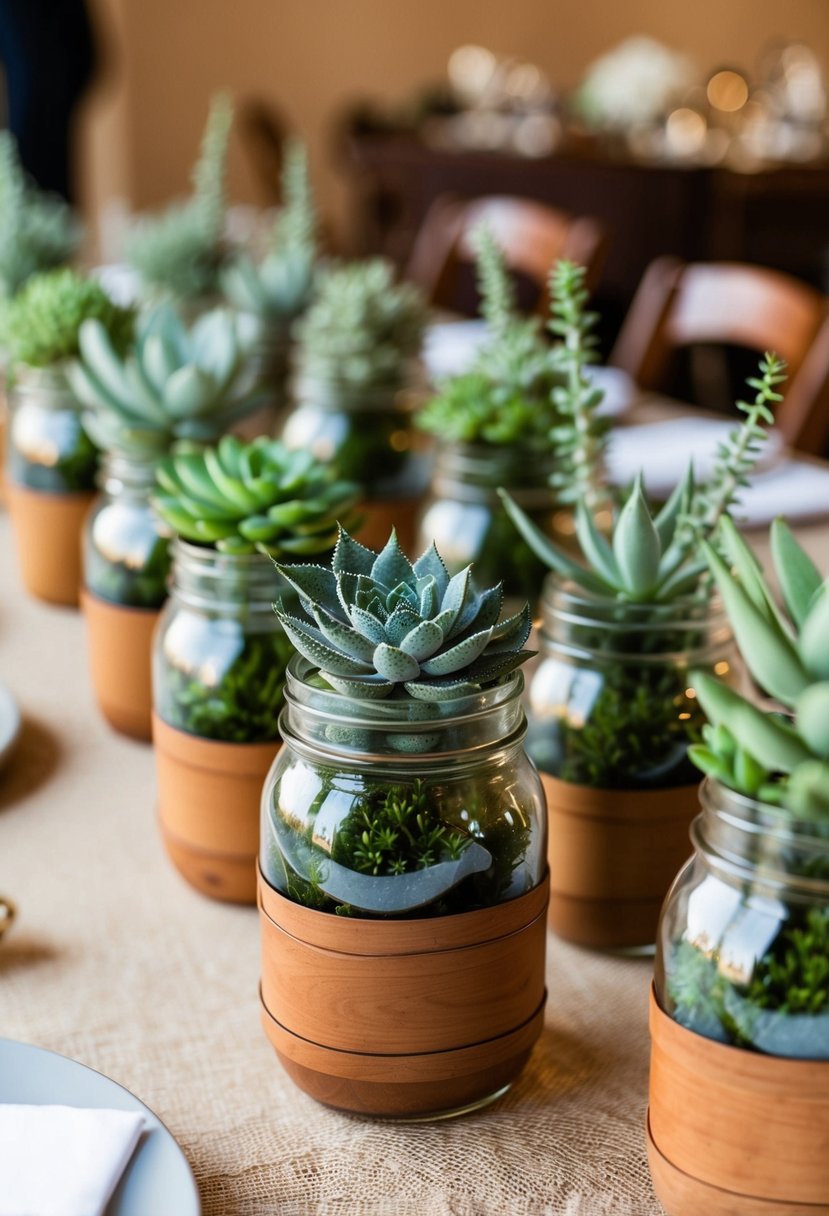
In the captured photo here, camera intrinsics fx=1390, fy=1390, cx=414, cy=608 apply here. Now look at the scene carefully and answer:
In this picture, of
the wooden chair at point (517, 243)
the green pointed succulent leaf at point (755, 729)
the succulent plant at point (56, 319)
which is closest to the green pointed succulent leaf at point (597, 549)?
the green pointed succulent leaf at point (755, 729)

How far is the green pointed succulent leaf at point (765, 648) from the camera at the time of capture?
0.45 m

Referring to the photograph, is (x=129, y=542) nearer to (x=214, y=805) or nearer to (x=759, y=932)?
(x=214, y=805)

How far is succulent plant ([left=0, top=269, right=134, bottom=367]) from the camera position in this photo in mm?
1136

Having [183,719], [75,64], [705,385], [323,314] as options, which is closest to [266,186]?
[75,64]

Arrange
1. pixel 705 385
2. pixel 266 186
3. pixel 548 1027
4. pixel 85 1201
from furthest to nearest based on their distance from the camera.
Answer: pixel 266 186, pixel 705 385, pixel 548 1027, pixel 85 1201

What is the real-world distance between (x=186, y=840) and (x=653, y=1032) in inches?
12.4

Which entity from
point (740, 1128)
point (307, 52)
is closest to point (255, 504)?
point (740, 1128)

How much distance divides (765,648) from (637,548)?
192 millimetres

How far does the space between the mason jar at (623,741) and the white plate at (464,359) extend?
3.01ft

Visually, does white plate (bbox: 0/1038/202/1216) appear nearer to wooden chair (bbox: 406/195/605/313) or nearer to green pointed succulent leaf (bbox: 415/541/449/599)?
green pointed succulent leaf (bbox: 415/541/449/599)

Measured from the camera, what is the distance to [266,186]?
6.14m

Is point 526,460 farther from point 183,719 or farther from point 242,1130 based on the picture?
point 242,1130

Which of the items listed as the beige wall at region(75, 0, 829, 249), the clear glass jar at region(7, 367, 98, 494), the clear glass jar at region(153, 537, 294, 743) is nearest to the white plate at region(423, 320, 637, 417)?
the clear glass jar at region(7, 367, 98, 494)

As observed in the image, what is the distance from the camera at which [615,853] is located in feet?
2.21
